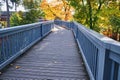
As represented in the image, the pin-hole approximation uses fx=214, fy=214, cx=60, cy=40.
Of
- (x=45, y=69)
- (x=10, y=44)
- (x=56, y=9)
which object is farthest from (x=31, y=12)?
(x=45, y=69)

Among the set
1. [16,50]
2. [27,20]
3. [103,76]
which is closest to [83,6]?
[27,20]

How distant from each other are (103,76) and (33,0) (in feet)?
80.0

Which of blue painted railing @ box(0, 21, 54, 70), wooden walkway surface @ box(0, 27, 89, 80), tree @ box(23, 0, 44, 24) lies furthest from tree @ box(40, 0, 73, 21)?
wooden walkway surface @ box(0, 27, 89, 80)

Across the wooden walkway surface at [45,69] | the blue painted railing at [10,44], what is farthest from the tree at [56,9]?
the wooden walkway surface at [45,69]

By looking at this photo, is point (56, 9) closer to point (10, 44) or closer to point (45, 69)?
point (10, 44)

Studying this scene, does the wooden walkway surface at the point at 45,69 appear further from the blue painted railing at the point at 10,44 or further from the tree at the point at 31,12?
the tree at the point at 31,12

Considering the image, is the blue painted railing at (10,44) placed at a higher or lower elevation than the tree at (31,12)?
lower

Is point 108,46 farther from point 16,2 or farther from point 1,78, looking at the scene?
point 16,2

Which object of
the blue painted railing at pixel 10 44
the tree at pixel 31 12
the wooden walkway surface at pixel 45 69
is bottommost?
the wooden walkway surface at pixel 45 69

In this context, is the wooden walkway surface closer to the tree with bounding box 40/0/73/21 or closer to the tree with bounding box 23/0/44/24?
the tree with bounding box 23/0/44/24

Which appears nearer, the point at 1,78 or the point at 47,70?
the point at 1,78

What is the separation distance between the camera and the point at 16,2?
48.1 meters

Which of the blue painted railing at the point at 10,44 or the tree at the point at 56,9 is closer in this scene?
the blue painted railing at the point at 10,44

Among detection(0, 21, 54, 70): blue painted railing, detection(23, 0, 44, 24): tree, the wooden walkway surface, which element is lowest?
the wooden walkway surface
